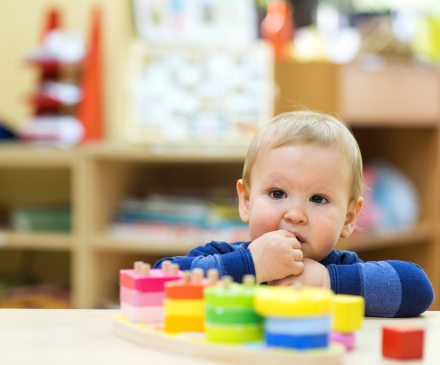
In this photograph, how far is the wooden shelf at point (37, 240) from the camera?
199cm

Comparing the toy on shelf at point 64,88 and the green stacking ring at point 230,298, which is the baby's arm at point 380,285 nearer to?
the green stacking ring at point 230,298

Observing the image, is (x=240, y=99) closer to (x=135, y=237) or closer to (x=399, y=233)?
(x=135, y=237)

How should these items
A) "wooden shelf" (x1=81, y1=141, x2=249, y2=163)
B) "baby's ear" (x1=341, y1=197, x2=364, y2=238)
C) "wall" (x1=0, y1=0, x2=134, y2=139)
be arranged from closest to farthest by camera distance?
1. "baby's ear" (x1=341, y1=197, x2=364, y2=238)
2. "wooden shelf" (x1=81, y1=141, x2=249, y2=163)
3. "wall" (x1=0, y1=0, x2=134, y2=139)

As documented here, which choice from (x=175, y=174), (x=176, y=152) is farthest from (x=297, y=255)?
(x=175, y=174)

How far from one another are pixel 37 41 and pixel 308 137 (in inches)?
75.6

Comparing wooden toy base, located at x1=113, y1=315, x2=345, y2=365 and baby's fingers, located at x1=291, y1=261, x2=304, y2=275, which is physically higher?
baby's fingers, located at x1=291, y1=261, x2=304, y2=275

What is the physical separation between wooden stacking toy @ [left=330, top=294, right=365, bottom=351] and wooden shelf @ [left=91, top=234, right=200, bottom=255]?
1303 millimetres

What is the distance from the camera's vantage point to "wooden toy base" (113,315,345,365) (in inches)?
20.1

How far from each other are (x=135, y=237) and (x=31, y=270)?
82 centimetres

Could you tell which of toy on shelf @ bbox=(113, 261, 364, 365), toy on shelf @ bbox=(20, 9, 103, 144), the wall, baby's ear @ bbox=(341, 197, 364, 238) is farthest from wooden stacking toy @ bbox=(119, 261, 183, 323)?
the wall

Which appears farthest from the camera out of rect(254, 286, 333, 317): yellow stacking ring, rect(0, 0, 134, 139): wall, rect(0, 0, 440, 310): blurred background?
rect(0, 0, 134, 139): wall

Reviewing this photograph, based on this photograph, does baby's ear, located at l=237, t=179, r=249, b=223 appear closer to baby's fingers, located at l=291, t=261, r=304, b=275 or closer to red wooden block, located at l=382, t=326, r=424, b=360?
baby's fingers, located at l=291, t=261, r=304, b=275

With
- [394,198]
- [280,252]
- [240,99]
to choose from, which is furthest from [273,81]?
[280,252]

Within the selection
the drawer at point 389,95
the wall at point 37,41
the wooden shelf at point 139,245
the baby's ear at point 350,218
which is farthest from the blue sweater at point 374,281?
the wall at point 37,41
